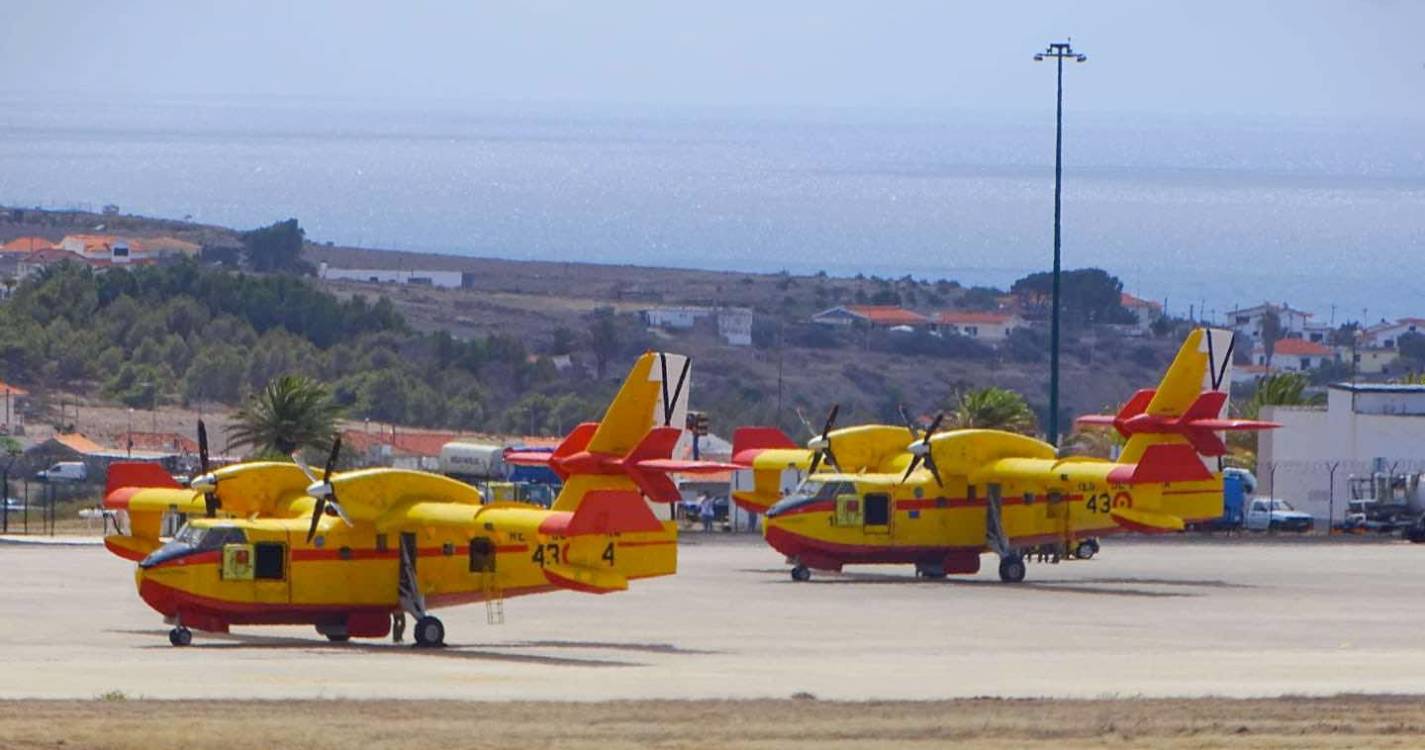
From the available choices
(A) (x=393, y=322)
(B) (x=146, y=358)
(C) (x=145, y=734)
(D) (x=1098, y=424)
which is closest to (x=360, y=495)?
(C) (x=145, y=734)

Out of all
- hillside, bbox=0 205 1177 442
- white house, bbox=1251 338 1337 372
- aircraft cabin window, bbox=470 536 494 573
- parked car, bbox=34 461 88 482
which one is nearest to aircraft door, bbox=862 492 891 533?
aircraft cabin window, bbox=470 536 494 573

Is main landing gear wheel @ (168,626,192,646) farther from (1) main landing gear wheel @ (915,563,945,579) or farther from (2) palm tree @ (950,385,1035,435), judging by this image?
(2) palm tree @ (950,385,1035,435)

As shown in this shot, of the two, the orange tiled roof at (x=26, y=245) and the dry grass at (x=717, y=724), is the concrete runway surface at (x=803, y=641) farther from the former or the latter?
the orange tiled roof at (x=26, y=245)

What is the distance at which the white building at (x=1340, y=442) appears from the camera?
77.2 meters

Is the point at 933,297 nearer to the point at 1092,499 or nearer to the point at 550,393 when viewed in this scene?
the point at 550,393

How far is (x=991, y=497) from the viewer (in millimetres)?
52281

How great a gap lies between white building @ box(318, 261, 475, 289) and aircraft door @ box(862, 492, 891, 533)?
126m

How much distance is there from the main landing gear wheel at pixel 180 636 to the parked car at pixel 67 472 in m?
48.0

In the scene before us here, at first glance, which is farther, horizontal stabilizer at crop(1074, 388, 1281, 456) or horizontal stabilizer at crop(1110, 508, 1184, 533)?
horizontal stabilizer at crop(1074, 388, 1281, 456)

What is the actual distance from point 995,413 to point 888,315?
93.3 m

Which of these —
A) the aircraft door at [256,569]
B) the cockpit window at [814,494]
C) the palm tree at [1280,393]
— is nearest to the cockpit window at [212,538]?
the aircraft door at [256,569]

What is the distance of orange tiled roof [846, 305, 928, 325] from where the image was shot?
167500 millimetres

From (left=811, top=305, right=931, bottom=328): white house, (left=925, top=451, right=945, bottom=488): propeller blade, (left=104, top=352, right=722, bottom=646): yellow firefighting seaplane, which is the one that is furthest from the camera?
(left=811, top=305, right=931, bottom=328): white house

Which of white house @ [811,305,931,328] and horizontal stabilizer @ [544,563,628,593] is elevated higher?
white house @ [811,305,931,328]
